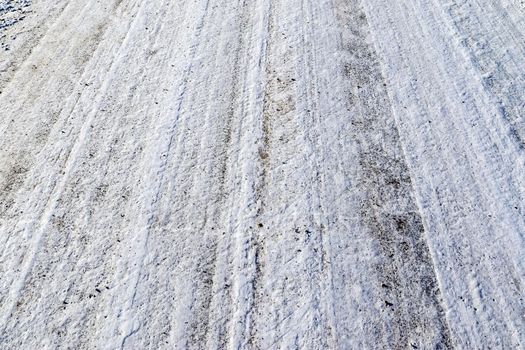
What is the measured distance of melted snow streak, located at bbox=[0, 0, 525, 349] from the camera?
9.11 feet

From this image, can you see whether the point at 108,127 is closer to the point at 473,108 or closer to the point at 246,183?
the point at 246,183

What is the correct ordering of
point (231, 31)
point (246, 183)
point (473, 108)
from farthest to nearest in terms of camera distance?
point (231, 31) → point (473, 108) → point (246, 183)

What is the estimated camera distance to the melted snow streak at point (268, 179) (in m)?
2.78

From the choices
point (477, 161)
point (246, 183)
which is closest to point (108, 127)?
point (246, 183)

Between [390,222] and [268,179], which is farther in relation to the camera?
[268,179]

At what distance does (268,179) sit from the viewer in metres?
3.48

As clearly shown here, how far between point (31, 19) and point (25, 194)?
2.78 m

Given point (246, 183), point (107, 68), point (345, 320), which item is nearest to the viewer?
point (345, 320)

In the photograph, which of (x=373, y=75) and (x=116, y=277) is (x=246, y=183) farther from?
(x=373, y=75)

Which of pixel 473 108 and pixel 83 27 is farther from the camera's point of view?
pixel 83 27

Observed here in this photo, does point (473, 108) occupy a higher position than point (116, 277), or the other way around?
point (473, 108)

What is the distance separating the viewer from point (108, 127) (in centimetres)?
397

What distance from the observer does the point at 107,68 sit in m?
4.55

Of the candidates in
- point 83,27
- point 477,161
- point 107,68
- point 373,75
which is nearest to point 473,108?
point 477,161
